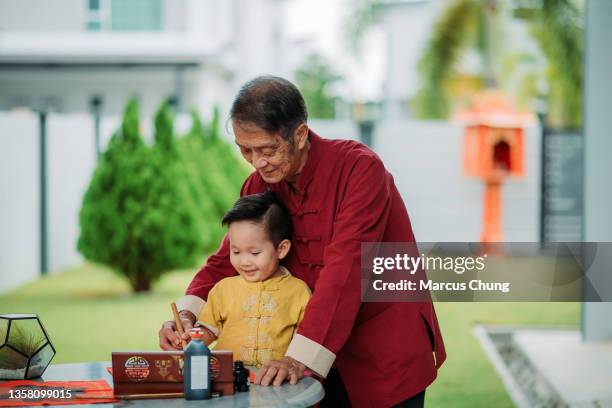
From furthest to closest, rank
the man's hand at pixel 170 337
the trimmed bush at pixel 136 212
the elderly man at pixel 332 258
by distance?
1. the trimmed bush at pixel 136 212
2. the man's hand at pixel 170 337
3. the elderly man at pixel 332 258

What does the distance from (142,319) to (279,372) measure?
229 inches

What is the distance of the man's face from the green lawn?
10.00 feet

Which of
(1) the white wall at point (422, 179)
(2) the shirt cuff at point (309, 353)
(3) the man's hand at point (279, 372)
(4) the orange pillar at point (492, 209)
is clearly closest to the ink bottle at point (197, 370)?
(3) the man's hand at point (279, 372)

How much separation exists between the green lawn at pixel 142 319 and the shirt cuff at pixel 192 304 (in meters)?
2.76

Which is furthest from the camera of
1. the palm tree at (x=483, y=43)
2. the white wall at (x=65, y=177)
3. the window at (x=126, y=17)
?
the window at (x=126, y=17)

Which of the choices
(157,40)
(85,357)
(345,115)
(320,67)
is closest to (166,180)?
(85,357)

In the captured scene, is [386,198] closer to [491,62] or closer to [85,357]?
[85,357]

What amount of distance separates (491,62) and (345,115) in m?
21.0

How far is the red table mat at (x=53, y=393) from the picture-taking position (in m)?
2.21

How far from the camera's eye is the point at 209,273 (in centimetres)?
278

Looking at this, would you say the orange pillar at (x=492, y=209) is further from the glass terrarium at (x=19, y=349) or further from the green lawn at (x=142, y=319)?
the glass terrarium at (x=19, y=349)

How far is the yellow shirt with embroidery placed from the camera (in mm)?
2566

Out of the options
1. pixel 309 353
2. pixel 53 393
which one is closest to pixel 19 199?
pixel 53 393

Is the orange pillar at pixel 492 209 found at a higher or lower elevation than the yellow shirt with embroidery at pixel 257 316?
lower
